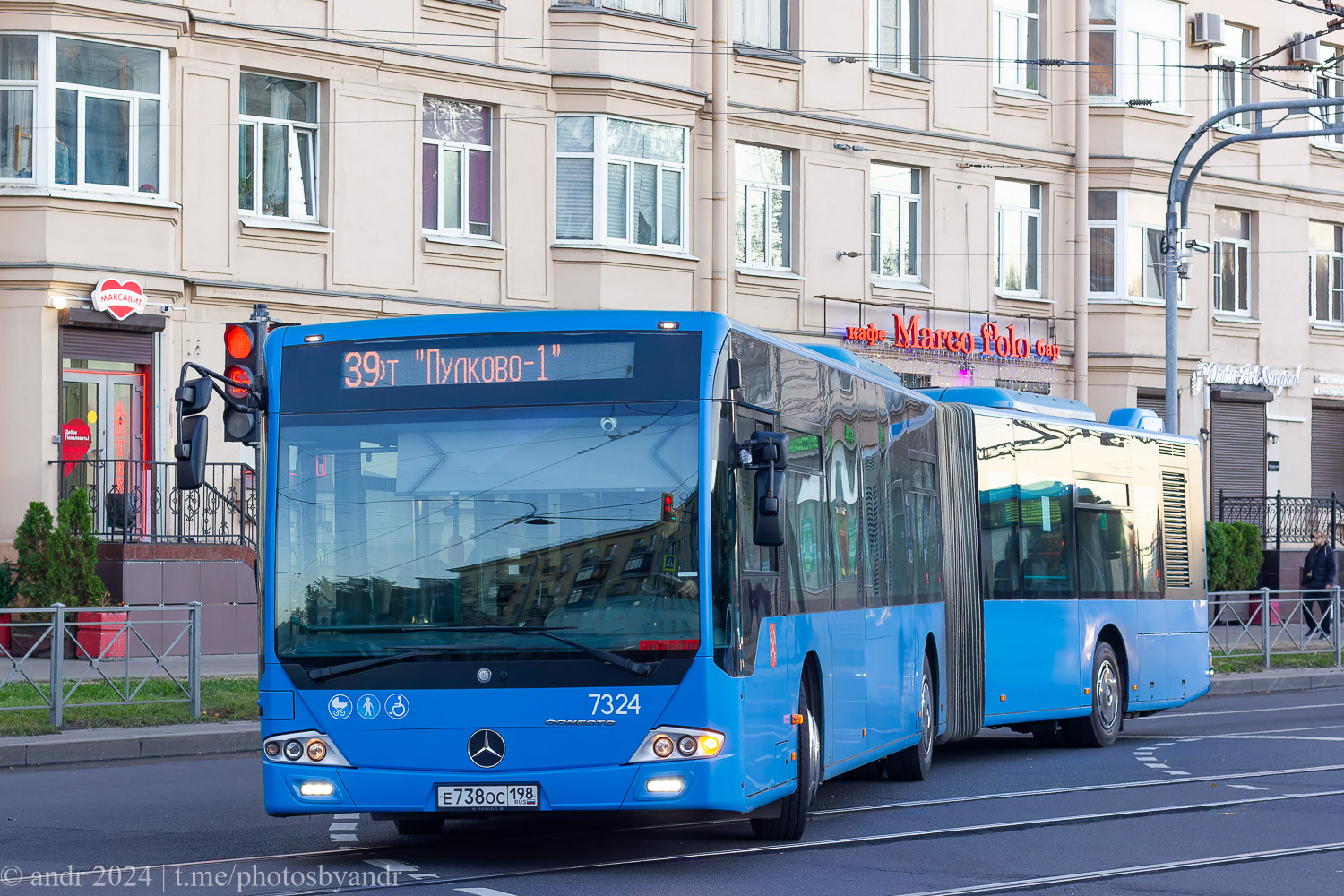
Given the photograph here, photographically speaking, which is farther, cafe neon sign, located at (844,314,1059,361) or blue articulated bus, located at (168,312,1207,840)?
cafe neon sign, located at (844,314,1059,361)

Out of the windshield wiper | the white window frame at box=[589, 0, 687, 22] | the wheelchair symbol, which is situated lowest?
the wheelchair symbol

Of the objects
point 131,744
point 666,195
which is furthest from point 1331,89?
point 131,744

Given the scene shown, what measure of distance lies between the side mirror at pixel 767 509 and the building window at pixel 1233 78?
95.0 ft

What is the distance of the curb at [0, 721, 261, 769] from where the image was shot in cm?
1480

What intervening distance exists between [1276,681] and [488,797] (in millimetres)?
17587

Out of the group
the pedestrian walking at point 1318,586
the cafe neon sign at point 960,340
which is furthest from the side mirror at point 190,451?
the cafe neon sign at point 960,340

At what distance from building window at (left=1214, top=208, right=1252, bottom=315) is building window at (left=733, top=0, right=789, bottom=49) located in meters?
10.5

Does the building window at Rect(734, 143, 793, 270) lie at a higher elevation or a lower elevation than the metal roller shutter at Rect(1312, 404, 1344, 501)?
higher

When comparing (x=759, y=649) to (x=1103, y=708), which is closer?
(x=759, y=649)

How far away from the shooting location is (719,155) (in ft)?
94.2

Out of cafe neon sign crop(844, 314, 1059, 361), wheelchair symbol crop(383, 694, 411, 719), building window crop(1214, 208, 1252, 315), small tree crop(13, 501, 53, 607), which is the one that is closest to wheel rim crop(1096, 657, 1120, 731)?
wheelchair symbol crop(383, 694, 411, 719)

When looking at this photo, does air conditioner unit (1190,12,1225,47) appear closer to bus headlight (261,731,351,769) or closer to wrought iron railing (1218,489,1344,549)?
wrought iron railing (1218,489,1344,549)

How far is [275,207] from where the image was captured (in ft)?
82.4

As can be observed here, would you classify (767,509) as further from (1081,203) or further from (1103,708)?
(1081,203)
